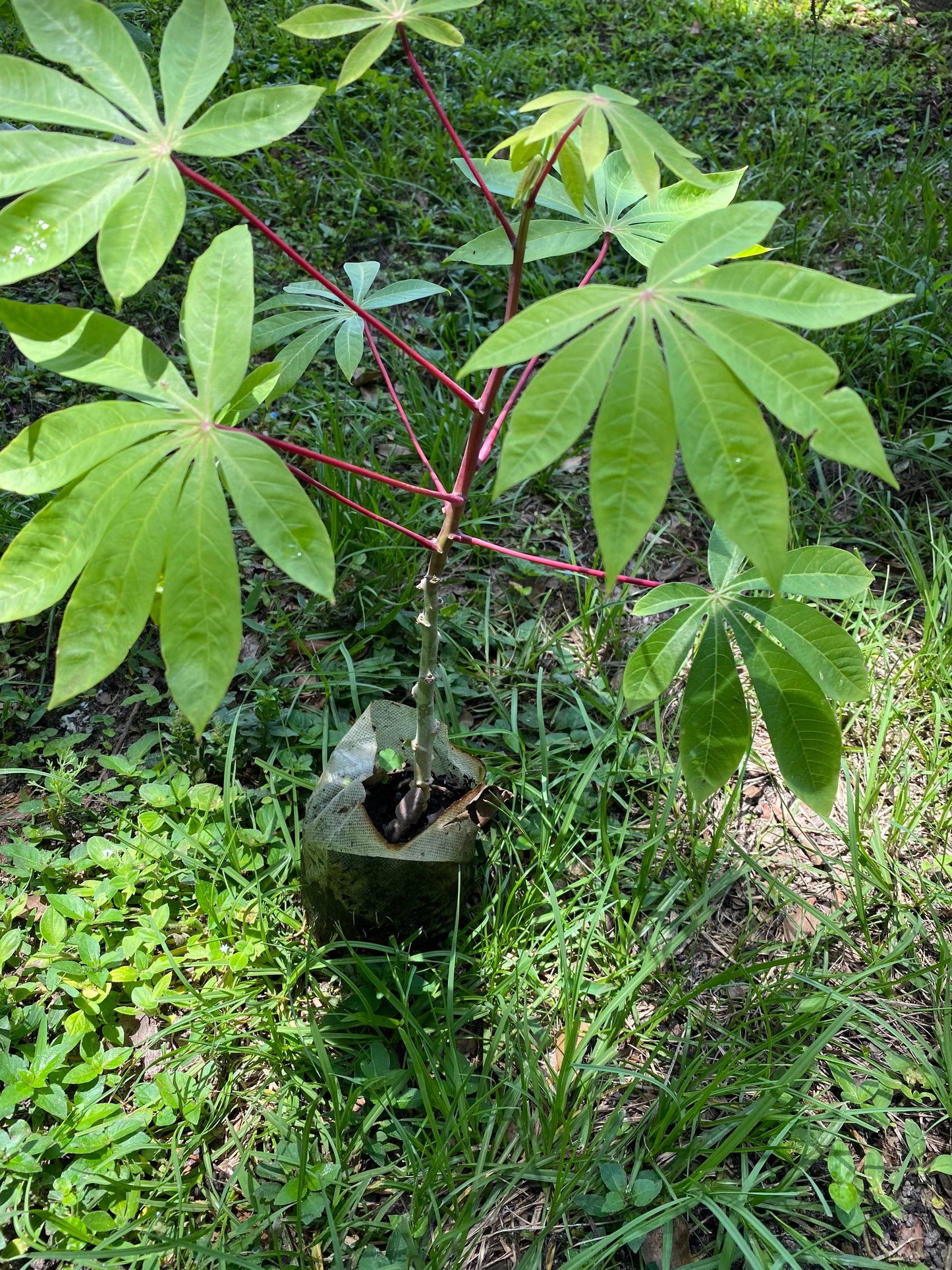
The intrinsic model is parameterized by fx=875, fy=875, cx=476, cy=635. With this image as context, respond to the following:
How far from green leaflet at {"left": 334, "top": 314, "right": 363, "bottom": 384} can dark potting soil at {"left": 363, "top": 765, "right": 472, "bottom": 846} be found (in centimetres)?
75

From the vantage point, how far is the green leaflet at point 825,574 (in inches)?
46.9

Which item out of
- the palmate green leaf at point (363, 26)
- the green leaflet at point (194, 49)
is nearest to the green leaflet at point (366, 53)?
the palmate green leaf at point (363, 26)

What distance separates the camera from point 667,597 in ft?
4.08

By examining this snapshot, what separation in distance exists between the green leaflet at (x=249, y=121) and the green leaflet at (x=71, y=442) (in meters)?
0.28

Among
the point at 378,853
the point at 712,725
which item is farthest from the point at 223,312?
the point at 378,853

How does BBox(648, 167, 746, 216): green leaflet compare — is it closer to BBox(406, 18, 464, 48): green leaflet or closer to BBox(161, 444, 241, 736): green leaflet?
BBox(406, 18, 464, 48): green leaflet

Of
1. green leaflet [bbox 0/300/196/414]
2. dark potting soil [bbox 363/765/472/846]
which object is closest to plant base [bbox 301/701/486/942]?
dark potting soil [bbox 363/765/472/846]

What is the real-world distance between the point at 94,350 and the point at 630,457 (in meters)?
0.58

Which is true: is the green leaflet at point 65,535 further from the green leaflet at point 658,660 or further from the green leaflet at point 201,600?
the green leaflet at point 658,660

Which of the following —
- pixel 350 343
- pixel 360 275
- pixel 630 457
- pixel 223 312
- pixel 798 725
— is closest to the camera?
pixel 630 457

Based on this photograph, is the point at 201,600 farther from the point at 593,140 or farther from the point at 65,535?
the point at 593,140

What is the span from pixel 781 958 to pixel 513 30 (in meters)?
4.07

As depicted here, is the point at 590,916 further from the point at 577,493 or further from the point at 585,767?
the point at 577,493

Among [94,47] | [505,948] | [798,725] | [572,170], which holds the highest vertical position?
[94,47]
